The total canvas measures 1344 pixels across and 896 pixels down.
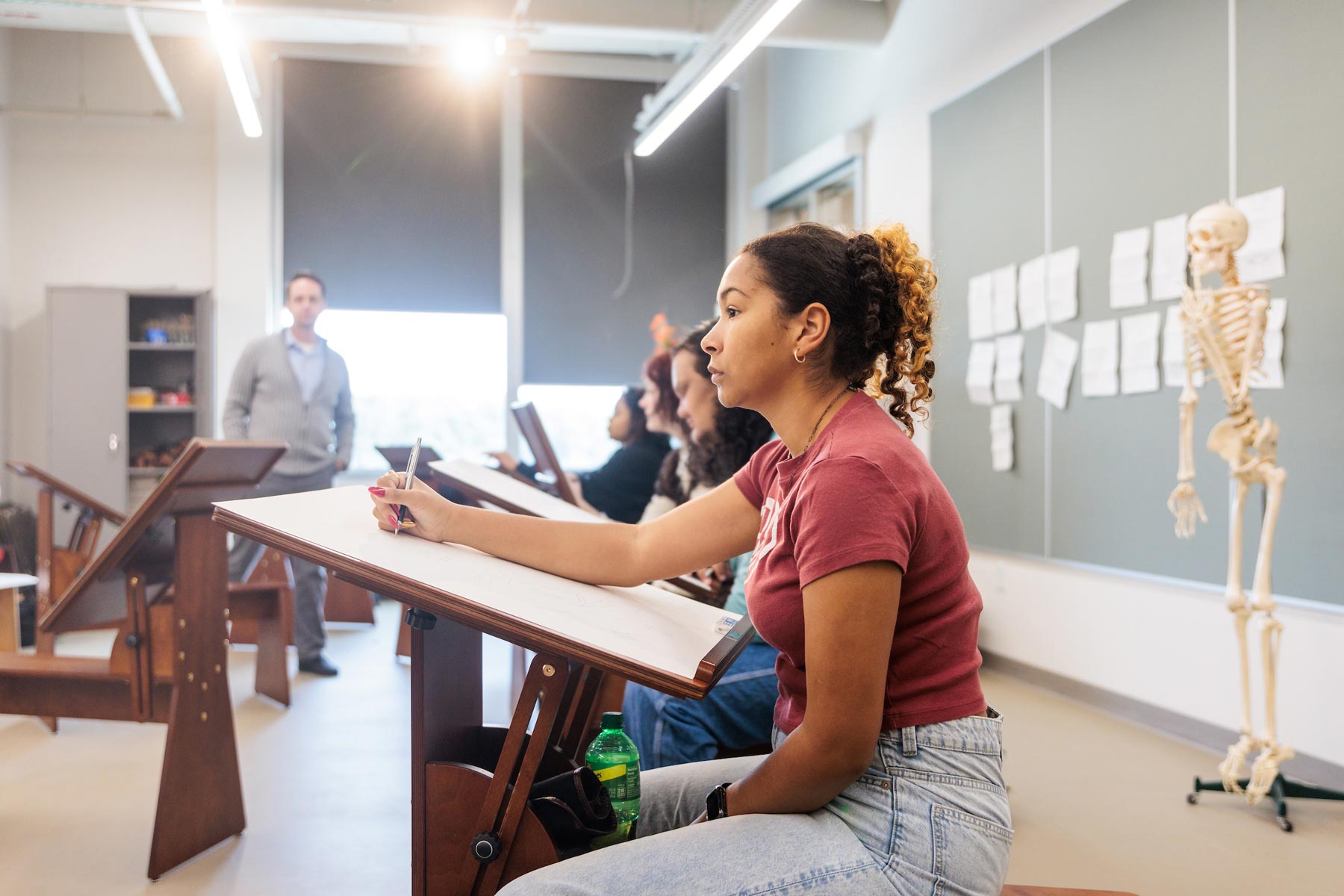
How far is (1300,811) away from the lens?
2.89 metres

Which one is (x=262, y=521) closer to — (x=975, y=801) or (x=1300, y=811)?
(x=975, y=801)

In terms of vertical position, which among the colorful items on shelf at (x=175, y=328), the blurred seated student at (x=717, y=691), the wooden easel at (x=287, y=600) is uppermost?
the colorful items on shelf at (x=175, y=328)

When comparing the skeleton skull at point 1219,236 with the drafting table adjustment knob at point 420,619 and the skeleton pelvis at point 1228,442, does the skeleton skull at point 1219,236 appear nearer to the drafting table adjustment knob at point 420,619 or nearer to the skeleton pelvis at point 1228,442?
the skeleton pelvis at point 1228,442

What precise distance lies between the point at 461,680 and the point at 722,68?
3.82 m

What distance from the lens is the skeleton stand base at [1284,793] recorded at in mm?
2777

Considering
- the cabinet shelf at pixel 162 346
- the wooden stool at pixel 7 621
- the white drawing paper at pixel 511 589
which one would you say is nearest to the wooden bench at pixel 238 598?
the wooden stool at pixel 7 621

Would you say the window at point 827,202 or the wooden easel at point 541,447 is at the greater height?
the window at point 827,202

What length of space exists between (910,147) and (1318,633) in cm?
340

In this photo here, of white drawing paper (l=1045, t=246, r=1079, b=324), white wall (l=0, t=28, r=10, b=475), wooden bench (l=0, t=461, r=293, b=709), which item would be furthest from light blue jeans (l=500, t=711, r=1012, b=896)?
white wall (l=0, t=28, r=10, b=475)

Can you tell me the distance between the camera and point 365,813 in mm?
2816

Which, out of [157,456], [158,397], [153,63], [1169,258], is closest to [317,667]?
[157,456]

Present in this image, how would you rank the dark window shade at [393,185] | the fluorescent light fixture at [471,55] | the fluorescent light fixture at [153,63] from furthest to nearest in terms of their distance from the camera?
the dark window shade at [393,185] < the fluorescent light fixture at [471,55] < the fluorescent light fixture at [153,63]

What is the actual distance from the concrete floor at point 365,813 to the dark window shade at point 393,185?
151 inches

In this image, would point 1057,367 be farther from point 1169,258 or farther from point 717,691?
point 717,691
